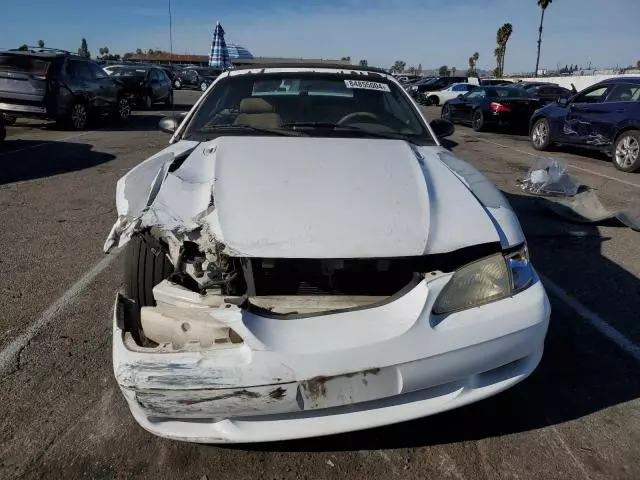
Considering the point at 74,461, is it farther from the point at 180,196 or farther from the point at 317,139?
the point at 317,139

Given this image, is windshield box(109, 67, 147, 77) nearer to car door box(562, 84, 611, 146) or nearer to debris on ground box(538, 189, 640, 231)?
car door box(562, 84, 611, 146)

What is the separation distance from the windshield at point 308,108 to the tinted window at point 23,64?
351 inches

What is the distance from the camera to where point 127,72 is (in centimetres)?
1822

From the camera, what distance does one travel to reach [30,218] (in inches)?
211

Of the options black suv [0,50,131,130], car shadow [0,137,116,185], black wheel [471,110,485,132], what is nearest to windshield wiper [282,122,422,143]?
car shadow [0,137,116,185]

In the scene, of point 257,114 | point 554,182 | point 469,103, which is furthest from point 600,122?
point 257,114

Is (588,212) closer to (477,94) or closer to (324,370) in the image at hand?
(324,370)

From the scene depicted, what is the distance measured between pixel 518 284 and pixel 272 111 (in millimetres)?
2121

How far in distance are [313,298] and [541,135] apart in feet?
34.4

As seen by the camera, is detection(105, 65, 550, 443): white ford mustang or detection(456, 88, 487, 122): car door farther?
detection(456, 88, 487, 122): car door

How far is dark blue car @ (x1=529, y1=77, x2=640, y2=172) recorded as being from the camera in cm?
893

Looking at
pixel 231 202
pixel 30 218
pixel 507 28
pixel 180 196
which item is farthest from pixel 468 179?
pixel 507 28

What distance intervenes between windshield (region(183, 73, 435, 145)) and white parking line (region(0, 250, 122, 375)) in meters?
1.35

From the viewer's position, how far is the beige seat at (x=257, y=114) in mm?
3475
